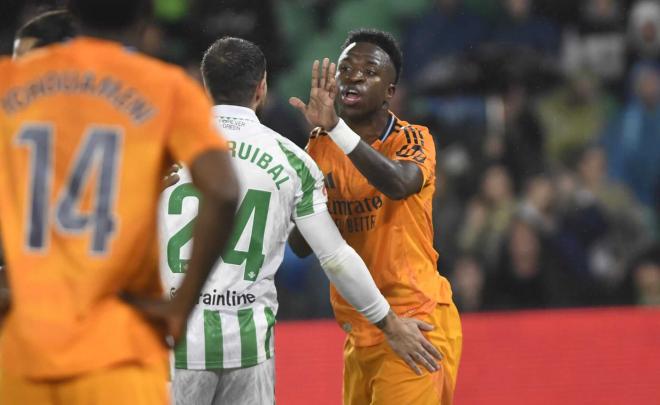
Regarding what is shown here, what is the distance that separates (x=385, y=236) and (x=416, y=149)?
1.14ft

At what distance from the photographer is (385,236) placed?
418 cm

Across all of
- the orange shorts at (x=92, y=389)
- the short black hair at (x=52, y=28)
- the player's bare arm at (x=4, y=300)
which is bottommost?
the orange shorts at (x=92, y=389)

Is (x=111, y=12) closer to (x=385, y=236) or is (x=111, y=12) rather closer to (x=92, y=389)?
(x=92, y=389)

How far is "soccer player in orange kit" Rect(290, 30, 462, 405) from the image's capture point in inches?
162

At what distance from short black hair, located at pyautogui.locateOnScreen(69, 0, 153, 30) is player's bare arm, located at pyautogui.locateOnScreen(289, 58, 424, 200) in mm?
1408

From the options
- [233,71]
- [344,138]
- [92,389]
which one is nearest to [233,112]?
[233,71]

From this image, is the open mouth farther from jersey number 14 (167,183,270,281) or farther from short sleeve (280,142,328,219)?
jersey number 14 (167,183,270,281)

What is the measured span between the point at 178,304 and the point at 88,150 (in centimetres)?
39

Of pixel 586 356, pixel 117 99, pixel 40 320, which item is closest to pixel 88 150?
pixel 117 99

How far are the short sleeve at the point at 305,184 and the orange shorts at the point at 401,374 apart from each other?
708mm

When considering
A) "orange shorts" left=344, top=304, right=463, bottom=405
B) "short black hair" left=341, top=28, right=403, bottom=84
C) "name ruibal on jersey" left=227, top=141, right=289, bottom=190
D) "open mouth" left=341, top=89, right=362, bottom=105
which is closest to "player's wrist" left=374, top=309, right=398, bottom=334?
"orange shorts" left=344, top=304, right=463, bottom=405

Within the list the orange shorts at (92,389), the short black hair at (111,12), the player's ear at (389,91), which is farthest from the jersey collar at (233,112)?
the orange shorts at (92,389)

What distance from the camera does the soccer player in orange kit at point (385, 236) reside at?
4109mm

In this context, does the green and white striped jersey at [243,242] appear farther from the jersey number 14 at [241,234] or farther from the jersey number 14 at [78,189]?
the jersey number 14 at [78,189]
